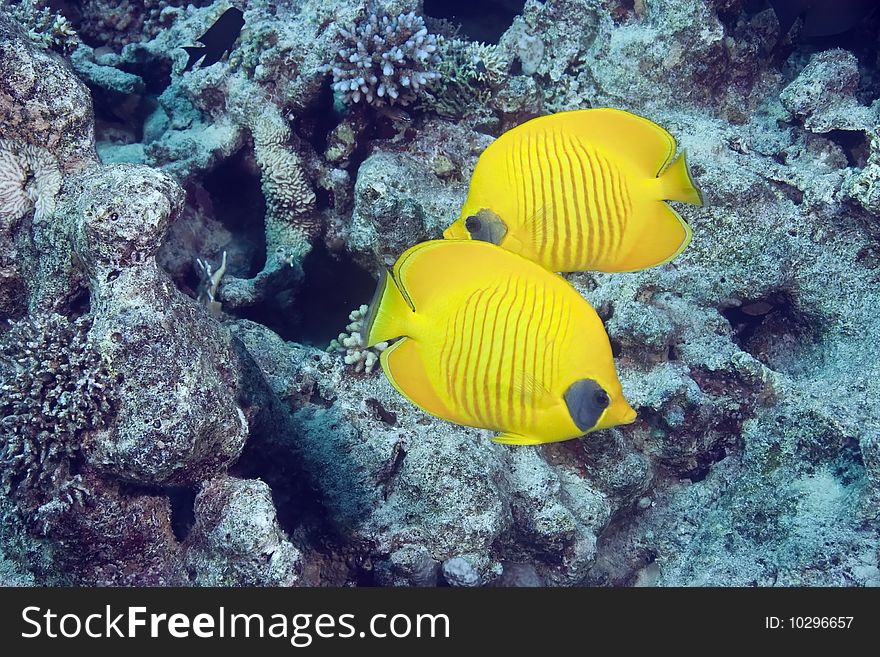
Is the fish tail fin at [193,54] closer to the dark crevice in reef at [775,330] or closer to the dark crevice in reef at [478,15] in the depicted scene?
the dark crevice in reef at [478,15]

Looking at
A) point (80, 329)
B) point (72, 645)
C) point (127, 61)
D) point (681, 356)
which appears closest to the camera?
point (72, 645)

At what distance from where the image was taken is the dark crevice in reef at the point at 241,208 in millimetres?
3820

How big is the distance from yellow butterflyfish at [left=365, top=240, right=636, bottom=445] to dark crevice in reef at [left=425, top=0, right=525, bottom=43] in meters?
3.21

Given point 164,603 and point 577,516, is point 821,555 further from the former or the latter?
point 164,603

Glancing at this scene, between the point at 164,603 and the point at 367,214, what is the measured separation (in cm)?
187

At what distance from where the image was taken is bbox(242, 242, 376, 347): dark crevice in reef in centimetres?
351

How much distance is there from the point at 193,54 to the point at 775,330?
3913mm

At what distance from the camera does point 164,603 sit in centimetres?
201

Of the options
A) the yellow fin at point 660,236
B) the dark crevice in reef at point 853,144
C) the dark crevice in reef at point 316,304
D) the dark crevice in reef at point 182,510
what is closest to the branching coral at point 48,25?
the dark crevice in reef at point 316,304

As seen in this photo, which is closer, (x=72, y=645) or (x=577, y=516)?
(x=72, y=645)

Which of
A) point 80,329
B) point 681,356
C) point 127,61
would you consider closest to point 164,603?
point 80,329

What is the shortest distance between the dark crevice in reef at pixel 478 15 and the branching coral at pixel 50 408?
10.5 feet

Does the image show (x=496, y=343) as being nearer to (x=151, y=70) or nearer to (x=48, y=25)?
(x=48, y=25)

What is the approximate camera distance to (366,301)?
338 centimetres
